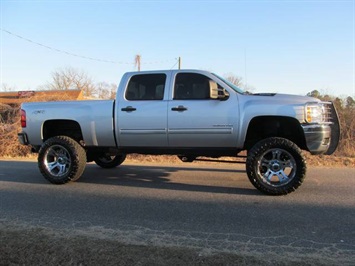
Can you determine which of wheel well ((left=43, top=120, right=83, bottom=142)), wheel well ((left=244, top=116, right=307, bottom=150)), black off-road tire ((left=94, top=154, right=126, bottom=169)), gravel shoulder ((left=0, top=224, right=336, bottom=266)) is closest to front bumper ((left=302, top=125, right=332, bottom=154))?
wheel well ((left=244, top=116, right=307, bottom=150))

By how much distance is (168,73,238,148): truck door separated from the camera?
647 cm

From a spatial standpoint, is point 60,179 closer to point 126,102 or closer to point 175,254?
point 126,102

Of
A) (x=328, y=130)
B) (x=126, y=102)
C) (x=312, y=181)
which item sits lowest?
(x=312, y=181)

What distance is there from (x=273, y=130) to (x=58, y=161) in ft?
14.3

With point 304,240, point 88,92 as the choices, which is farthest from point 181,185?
→ point 88,92

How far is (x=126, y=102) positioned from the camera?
700 cm

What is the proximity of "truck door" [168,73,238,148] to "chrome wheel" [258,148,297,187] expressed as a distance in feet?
A: 2.09

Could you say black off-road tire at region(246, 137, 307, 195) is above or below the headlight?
below

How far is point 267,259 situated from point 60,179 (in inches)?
196

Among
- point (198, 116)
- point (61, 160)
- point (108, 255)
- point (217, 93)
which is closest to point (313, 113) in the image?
point (217, 93)

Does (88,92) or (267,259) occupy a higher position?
(88,92)

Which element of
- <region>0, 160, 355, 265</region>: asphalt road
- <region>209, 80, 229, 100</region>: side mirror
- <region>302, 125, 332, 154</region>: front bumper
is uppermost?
<region>209, 80, 229, 100</region>: side mirror

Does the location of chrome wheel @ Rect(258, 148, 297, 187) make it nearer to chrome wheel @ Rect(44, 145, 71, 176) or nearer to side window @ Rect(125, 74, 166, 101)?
side window @ Rect(125, 74, 166, 101)

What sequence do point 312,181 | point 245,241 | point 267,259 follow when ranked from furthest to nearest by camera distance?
point 312,181, point 245,241, point 267,259
